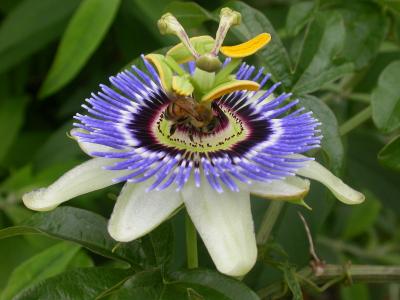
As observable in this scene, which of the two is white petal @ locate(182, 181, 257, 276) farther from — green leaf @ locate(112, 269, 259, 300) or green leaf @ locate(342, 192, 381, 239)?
green leaf @ locate(342, 192, 381, 239)

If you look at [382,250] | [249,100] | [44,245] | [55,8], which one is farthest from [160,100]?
[382,250]

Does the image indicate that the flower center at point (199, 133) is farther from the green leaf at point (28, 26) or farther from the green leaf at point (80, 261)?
the green leaf at point (28, 26)

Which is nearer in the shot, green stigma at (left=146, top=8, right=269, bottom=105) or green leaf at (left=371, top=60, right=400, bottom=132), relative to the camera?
green stigma at (left=146, top=8, right=269, bottom=105)

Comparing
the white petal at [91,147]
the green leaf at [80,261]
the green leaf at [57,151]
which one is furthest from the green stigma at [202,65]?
the green leaf at [57,151]

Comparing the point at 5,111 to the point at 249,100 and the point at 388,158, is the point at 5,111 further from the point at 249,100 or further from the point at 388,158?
the point at 388,158

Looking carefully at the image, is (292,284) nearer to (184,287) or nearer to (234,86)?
(184,287)

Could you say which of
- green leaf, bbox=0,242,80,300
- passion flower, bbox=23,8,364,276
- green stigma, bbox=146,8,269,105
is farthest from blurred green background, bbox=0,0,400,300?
green stigma, bbox=146,8,269,105
